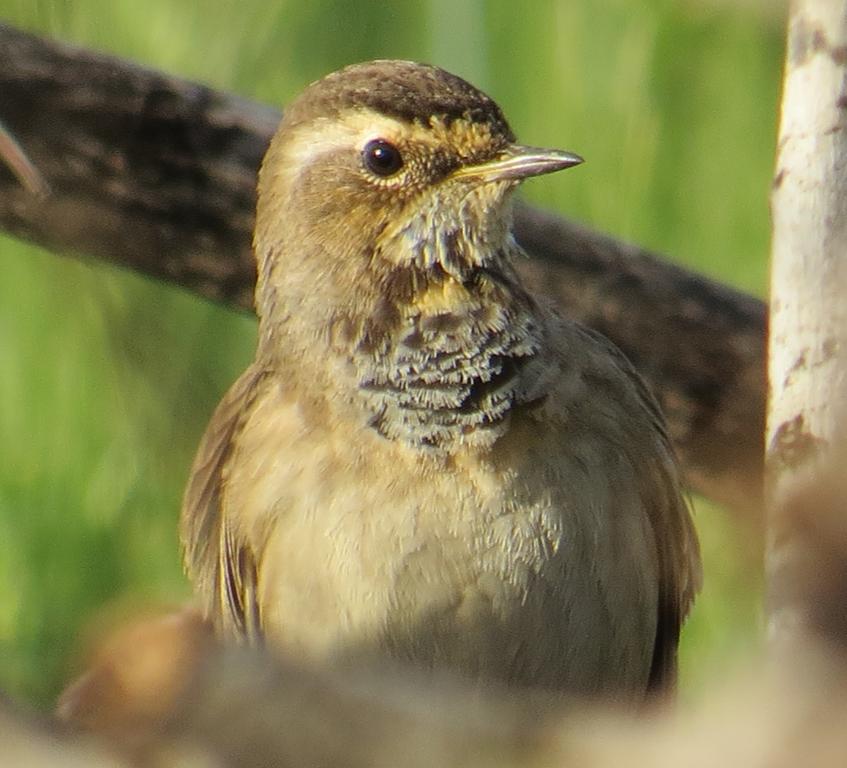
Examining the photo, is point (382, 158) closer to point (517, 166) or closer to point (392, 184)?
point (392, 184)

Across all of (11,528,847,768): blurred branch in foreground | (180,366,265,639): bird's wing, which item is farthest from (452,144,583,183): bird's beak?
(11,528,847,768): blurred branch in foreground

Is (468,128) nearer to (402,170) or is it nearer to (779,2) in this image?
(402,170)

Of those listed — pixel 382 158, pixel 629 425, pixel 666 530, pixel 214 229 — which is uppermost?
pixel 382 158

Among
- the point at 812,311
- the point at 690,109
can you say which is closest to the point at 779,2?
the point at 690,109

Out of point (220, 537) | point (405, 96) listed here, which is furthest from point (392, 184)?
point (220, 537)

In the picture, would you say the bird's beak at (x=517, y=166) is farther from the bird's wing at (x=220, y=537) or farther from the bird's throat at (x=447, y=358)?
the bird's wing at (x=220, y=537)

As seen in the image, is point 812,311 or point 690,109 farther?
point 690,109

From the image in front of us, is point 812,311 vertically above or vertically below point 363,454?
above
